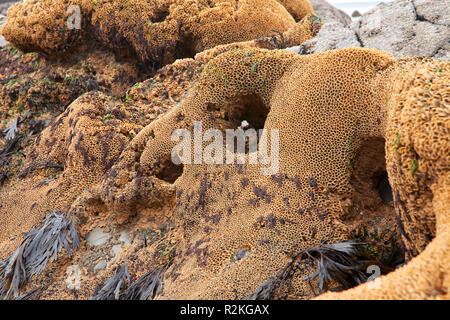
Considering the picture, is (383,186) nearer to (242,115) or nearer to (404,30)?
(242,115)

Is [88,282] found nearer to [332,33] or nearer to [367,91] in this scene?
[367,91]

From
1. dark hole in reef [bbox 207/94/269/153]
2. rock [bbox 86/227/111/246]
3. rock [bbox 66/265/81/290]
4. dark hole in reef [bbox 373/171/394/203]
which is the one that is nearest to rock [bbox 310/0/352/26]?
dark hole in reef [bbox 207/94/269/153]

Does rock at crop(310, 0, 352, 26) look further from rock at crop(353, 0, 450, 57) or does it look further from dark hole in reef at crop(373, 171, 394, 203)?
dark hole in reef at crop(373, 171, 394, 203)

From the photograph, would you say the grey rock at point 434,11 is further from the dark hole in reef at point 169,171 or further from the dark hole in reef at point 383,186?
the dark hole in reef at point 169,171

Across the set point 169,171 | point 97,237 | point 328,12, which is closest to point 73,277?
point 97,237
